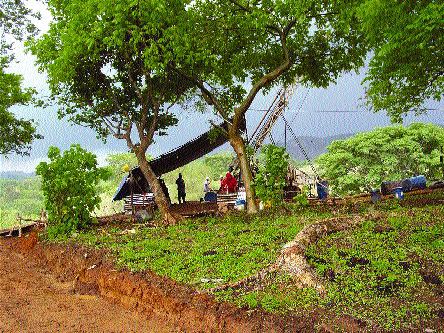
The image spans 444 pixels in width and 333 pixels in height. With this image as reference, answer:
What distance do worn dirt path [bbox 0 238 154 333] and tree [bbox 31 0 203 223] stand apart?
4915 mm

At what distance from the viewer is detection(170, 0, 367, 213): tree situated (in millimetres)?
12539

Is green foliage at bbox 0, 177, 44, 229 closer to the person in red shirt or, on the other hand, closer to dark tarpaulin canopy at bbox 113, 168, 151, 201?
dark tarpaulin canopy at bbox 113, 168, 151, 201

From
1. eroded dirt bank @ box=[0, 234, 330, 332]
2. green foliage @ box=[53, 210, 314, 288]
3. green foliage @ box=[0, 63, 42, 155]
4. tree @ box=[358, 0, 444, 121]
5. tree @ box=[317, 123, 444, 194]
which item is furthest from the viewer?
tree @ box=[317, 123, 444, 194]

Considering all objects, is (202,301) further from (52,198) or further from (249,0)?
(249,0)

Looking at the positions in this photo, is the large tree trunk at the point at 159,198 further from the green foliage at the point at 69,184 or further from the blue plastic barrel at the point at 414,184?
the blue plastic barrel at the point at 414,184

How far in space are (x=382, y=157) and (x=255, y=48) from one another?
1734 centimetres

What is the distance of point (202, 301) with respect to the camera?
586 centimetres

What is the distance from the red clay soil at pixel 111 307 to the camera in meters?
5.15

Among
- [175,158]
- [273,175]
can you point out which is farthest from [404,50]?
[175,158]

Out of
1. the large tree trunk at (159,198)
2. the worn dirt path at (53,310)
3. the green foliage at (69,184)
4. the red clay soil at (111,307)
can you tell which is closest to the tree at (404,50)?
the red clay soil at (111,307)

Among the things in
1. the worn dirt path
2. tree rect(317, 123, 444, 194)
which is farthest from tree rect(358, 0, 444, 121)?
tree rect(317, 123, 444, 194)

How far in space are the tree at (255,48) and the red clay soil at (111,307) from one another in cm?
612

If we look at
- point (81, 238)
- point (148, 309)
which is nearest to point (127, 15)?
point (81, 238)

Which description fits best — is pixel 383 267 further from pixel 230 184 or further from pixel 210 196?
pixel 210 196
